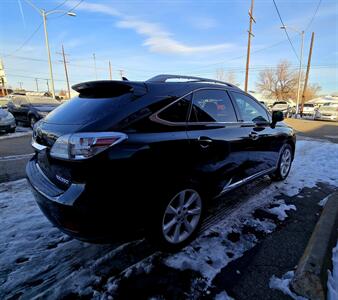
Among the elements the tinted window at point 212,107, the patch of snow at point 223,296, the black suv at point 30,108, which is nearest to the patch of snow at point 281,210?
the tinted window at point 212,107

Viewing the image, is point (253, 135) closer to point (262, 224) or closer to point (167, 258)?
point (262, 224)

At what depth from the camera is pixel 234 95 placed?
3.26 m

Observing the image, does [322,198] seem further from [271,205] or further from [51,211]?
[51,211]

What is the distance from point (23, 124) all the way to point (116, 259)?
573 inches

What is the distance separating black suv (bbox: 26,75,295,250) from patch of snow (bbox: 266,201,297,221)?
891 millimetres

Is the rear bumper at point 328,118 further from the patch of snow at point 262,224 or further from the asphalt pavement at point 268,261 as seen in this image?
the patch of snow at point 262,224

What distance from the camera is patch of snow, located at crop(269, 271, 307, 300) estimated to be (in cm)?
191

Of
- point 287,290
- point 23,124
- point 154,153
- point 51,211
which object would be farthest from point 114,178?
point 23,124

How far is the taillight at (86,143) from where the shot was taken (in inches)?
68.5

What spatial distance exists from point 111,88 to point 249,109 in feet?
7.37

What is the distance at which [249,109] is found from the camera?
11.7 ft

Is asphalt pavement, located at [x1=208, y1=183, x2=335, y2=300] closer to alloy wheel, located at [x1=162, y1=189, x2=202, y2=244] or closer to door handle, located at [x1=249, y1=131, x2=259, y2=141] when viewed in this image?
alloy wheel, located at [x1=162, y1=189, x2=202, y2=244]

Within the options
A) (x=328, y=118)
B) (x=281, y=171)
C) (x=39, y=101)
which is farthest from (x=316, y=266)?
(x=328, y=118)

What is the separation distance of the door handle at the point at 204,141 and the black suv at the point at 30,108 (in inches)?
457
